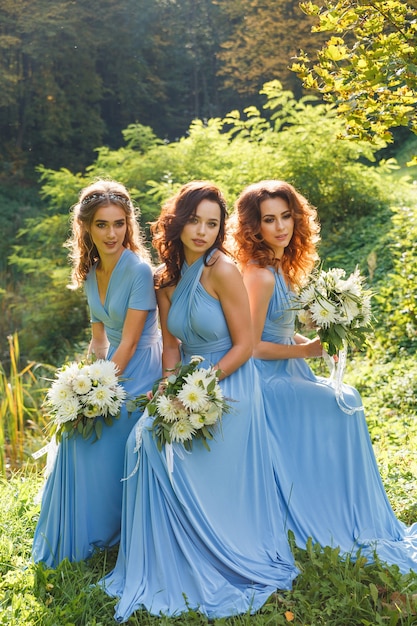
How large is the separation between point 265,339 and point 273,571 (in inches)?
47.6

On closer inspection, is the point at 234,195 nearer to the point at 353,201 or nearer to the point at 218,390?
the point at 353,201

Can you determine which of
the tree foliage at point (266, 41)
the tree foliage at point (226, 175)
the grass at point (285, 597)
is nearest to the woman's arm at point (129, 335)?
the grass at point (285, 597)

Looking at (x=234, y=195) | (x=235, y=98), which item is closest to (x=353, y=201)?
(x=234, y=195)

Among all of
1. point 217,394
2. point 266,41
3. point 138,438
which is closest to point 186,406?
point 217,394

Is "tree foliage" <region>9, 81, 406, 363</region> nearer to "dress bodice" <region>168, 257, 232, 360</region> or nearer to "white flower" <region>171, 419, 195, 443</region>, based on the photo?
"dress bodice" <region>168, 257, 232, 360</region>

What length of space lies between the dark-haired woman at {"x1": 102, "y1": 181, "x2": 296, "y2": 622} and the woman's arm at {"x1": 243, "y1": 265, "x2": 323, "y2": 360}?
0.20 m

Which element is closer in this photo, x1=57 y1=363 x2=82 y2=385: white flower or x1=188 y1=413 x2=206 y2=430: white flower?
x1=188 y1=413 x2=206 y2=430: white flower

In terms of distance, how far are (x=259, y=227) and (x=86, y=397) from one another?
1.30 metres

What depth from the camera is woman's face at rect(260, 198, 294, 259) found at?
3.99m

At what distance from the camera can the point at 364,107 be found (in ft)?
13.1

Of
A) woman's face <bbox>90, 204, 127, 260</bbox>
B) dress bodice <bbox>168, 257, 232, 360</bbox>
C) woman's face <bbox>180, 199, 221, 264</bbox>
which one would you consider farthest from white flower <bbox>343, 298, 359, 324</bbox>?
woman's face <bbox>90, 204, 127, 260</bbox>

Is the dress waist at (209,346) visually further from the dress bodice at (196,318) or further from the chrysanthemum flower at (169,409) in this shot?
the chrysanthemum flower at (169,409)

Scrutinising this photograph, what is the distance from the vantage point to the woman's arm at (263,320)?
154 inches

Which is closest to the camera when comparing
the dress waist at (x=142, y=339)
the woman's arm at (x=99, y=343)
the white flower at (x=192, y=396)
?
the white flower at (x=192, y=396)
